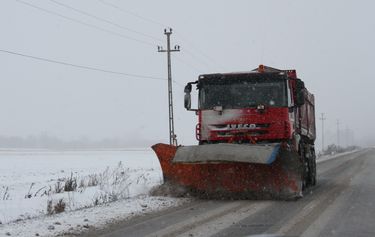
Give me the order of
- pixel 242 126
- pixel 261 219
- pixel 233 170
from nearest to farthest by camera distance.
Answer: pixel 261 219 → pixel 242 126 → pixel 233 170

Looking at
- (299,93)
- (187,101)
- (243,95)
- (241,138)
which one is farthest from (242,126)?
(299,93)

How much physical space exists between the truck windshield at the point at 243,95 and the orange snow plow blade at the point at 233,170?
1166 mm

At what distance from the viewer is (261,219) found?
9.33 metres

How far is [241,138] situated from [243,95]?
3.30ft

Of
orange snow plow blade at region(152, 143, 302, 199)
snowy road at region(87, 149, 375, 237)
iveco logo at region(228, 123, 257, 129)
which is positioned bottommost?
snowy road at region(87, 149, 375, 237)

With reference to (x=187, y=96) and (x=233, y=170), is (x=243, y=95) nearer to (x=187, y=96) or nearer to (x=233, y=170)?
(x=187, y=96)

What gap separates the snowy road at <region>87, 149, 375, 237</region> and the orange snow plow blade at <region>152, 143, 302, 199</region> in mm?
567

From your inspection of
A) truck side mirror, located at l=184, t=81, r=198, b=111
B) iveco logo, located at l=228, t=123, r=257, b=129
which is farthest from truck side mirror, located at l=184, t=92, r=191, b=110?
iveco logo, located at l=228, t=123, r=257, b=129

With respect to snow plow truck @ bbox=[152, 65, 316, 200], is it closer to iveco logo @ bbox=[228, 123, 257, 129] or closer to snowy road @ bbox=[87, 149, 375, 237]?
iveco logo @ bbox=[228, 123, 257, 129]

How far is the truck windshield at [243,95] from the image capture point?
40.9 feet

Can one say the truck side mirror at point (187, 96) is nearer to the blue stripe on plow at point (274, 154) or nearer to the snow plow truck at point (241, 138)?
the snow plow truck at point (241, 138)

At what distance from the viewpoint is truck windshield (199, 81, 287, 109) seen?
12.5 meters

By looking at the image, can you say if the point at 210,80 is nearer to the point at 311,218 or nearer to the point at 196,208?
the point at 196,208

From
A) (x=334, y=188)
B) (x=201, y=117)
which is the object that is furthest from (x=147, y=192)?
(x=334, y=188)
